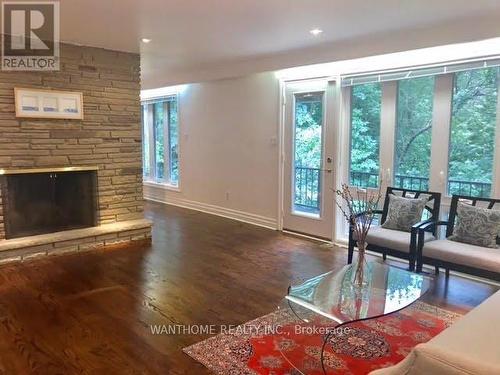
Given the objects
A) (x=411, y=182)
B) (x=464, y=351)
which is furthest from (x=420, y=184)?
(x=464, y=351)

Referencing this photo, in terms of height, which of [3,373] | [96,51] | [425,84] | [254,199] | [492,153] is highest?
[96,51]

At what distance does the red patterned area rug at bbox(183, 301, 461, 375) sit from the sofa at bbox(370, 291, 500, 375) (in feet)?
2.17

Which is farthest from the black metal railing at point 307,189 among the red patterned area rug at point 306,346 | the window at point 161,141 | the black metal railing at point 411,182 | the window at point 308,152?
the window at point 161,141

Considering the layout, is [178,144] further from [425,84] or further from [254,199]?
[425,84]

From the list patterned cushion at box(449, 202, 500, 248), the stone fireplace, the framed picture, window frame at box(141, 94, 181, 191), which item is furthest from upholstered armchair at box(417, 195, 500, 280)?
window frame at box(141, 94, 181, 191)

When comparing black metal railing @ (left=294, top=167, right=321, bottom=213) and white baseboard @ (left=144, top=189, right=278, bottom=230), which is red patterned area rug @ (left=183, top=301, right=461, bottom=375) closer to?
black metal railing @ (left=294, top=167, right=321, bottom=213)

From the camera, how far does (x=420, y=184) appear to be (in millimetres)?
4297

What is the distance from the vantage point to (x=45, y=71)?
4.39m

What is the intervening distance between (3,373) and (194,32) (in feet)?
10.8

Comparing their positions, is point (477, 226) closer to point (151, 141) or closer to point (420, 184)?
point (420, 184)

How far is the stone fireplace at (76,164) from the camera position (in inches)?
168

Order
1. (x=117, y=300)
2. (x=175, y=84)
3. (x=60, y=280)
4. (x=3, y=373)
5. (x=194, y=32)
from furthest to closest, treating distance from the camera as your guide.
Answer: (x=175, y=84) < (x=194, y=32) < (x=60, y=280) < (x=117, y=300) < (x=3, y=373)

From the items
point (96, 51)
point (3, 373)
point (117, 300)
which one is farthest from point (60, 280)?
point (96, 51)

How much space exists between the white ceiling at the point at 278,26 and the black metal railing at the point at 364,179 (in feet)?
4.45
